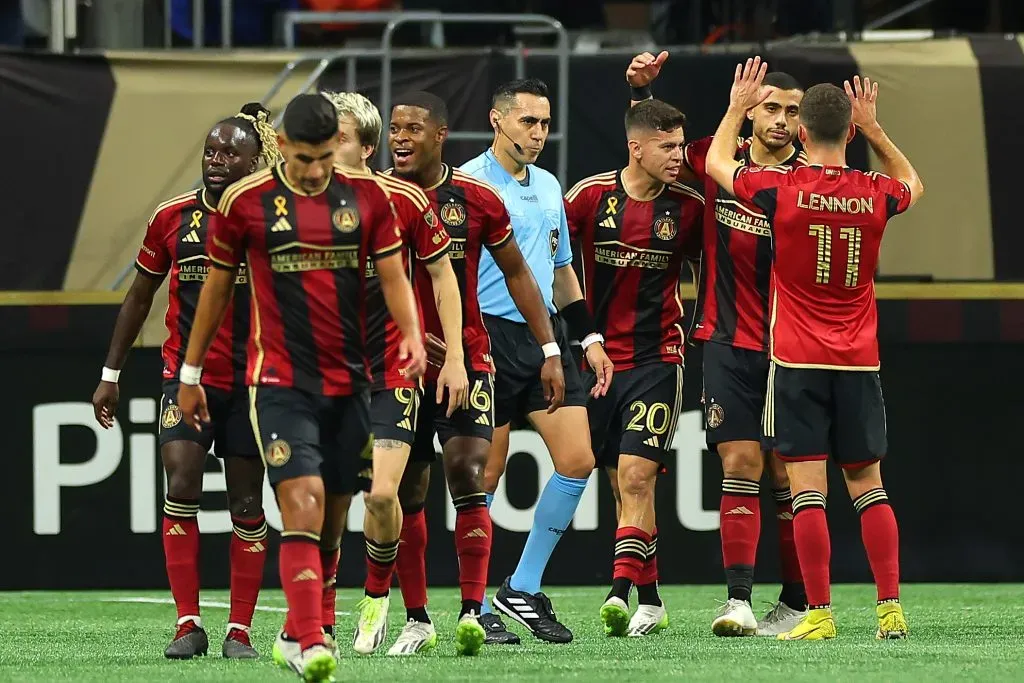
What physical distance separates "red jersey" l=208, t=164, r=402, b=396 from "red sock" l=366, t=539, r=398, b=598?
3.65ft

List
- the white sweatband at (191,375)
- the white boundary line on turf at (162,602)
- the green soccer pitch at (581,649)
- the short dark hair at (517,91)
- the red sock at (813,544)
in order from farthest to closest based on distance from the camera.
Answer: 1. the white boundary line on turf at (162,602)
2. the short dark hair at (517,91)
3. the red sock at (813,544)
4. the green soccer pitch at (581,649)
5. the white sweatband at (191,375)

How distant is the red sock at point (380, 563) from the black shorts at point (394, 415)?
0.44 metres

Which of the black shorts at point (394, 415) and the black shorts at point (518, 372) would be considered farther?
the black shorts at point (518, 372)

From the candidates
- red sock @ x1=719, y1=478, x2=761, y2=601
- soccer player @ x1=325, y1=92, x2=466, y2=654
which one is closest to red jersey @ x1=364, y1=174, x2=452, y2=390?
soccer player @ x1=325, y1=92, x2=466, y2=654

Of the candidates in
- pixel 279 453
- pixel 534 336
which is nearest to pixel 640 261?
Result: pixel 534 336

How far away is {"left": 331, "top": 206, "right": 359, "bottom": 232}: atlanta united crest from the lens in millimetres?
6121

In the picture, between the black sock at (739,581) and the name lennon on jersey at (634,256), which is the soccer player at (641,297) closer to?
the name lennon on jersey at (634,256)

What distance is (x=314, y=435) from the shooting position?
6090mm

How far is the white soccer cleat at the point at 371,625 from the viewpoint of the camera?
285 inches

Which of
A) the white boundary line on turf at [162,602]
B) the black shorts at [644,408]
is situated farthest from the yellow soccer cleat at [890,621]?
the white boundary line on turf at [162,602]

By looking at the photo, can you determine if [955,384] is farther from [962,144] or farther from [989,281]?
[962,144]

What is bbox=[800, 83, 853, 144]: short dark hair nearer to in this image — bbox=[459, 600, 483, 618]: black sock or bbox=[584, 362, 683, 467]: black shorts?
bbox=[584, 362, 683, 467]: black shorts

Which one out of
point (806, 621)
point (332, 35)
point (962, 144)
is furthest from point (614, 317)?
point (332, 35)

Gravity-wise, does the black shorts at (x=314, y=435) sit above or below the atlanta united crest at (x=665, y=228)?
below
